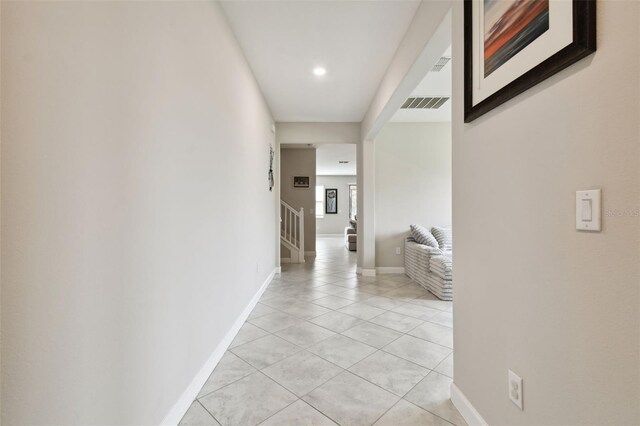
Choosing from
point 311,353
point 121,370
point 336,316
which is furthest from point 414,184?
point 121,370

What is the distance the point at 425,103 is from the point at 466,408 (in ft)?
12.9

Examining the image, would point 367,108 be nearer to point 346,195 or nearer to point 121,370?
point 121,370

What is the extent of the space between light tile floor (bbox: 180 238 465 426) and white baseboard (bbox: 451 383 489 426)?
1.6 inches

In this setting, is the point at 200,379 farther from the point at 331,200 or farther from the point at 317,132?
the point at 331,200

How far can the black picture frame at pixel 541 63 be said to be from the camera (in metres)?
0.80

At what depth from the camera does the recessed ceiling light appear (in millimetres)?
3214

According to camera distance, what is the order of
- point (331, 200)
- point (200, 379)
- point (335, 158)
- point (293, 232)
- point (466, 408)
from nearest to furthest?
point (466, 408), point (200, 379), point (293, 232), point (335, 158), point (331, 200)

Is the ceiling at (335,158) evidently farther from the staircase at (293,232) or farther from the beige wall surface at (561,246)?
the beige wall surface at (561,246)

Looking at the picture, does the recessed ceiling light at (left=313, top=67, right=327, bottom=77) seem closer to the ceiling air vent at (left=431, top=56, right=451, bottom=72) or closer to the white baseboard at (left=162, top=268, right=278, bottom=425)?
the ceiling air vent at (left=431, top=56, right=451, bottom=72)

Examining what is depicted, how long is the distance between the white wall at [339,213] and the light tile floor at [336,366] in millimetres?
8924

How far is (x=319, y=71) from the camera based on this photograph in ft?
10.7

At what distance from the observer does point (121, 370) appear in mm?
1061

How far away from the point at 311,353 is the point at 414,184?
3.82 meters

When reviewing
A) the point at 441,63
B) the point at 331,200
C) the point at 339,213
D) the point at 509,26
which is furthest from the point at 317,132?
the point at 339,213
